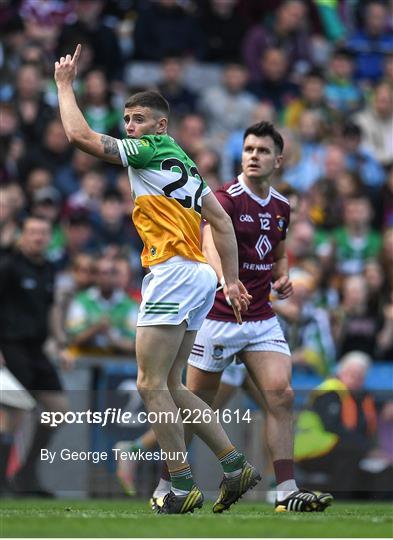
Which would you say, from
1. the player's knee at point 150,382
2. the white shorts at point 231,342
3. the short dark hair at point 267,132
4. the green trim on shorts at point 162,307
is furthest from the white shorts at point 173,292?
the short dark hair at point 267,132

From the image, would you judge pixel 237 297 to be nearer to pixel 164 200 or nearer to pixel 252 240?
pixel 164 200

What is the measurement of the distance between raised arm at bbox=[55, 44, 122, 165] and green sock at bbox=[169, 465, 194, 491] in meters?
1.85

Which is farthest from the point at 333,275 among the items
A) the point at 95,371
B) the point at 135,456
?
the point at 135,456

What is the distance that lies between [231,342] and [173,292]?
118 centimetres

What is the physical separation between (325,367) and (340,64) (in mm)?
6737

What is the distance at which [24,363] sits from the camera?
1273cm

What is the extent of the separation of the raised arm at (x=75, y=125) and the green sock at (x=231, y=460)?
73.8 inches

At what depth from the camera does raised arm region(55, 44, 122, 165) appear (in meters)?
8.07

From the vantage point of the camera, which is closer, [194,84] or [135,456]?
[135,456]

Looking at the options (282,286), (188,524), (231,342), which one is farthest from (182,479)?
(282,286)

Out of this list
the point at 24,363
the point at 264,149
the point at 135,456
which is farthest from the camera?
the point at 24,363

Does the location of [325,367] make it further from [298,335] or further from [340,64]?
[340,64]

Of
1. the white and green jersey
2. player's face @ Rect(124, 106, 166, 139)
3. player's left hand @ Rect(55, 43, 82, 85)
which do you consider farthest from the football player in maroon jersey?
player's left hand @ Rect(55, 43, 82, 85)

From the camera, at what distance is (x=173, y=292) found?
331 inches
